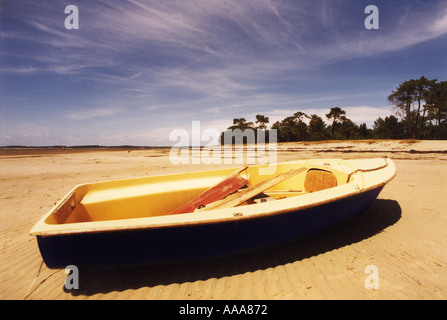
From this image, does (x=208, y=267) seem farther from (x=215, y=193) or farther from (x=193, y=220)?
(x=215, y=193)

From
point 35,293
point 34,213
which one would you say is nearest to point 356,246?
point 35,293

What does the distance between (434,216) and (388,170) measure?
1.44 metres

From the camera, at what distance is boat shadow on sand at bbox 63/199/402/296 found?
8.82 ft

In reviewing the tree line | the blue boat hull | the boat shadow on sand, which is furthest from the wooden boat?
the tree line

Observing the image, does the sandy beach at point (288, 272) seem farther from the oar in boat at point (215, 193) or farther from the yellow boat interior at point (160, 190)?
the oar in boat at point (215, 193)

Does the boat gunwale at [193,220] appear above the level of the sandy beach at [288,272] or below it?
above

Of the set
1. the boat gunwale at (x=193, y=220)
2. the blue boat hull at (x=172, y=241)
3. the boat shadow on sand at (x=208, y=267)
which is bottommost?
the boat shadow on sand at (x=208, y=267)

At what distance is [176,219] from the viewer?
229 cm

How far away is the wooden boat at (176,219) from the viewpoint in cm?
220

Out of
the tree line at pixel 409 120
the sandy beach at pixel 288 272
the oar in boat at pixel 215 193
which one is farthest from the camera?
the tree line at pixel 409 120

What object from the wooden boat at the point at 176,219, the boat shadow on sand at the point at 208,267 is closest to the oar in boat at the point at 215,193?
the wooden boat at the point at 176,219

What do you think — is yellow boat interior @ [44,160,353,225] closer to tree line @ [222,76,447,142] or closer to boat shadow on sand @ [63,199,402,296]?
boat shadow on sand @ [63,199,402,296]

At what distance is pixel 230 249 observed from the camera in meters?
2.65

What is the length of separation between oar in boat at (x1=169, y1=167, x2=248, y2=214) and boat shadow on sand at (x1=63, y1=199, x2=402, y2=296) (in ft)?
4.21
